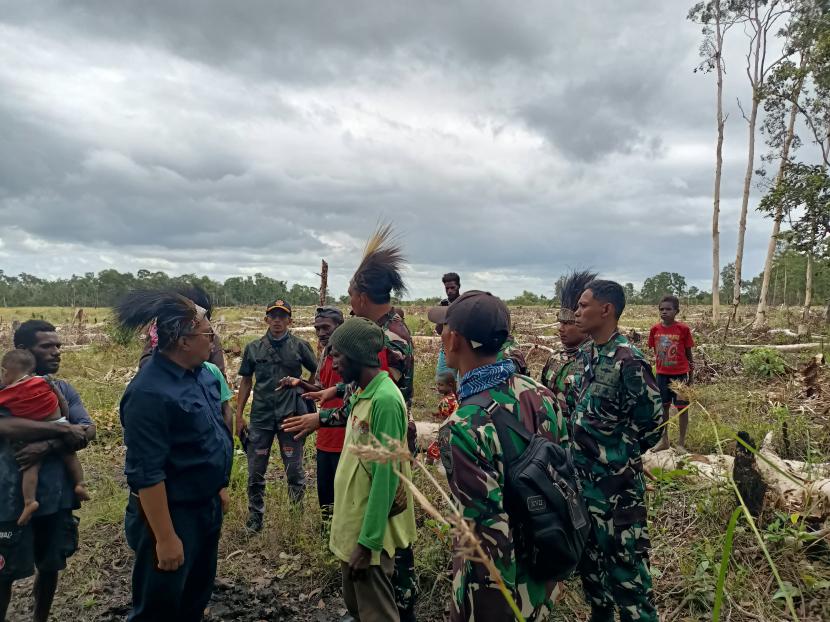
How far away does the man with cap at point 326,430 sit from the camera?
10.8 ft

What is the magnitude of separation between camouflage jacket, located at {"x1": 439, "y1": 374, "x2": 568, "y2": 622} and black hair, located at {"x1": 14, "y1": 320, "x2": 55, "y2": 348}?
2628mm

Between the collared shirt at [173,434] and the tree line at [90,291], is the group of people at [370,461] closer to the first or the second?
the collared shirt at [173,434]

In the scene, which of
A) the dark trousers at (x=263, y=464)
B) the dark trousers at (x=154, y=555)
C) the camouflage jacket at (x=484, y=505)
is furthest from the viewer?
the dark trousers at (x=263, y=464)

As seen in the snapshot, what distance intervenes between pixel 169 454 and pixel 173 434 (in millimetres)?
87

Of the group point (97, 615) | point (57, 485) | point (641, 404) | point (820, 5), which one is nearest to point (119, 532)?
point (97, 615)

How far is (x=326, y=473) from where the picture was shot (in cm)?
344

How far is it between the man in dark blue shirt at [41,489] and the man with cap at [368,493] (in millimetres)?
1596

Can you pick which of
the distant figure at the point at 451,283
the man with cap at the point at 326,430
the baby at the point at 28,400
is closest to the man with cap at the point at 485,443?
the man with cap at the point at 326,430

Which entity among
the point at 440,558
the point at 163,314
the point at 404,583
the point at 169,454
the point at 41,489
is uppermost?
the point at 163,314

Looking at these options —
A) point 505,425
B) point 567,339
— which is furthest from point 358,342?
point 567,339

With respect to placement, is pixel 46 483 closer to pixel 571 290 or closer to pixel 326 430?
pixel 326 430

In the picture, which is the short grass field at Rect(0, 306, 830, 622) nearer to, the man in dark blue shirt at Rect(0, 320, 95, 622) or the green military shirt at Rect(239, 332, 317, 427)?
the man in dark blue shirt at Rect(0, 320, 95, 622)

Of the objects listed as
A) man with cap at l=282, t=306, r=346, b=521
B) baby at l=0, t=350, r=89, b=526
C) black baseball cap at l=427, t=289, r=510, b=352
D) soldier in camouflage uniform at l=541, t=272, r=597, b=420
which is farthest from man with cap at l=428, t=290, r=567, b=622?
baby at l=0, t=350, r=89, b=526

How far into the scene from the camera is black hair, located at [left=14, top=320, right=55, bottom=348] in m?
2.84
